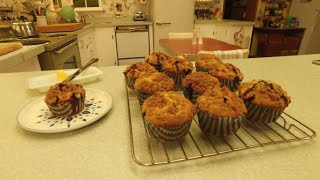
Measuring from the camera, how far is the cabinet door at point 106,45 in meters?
3.51

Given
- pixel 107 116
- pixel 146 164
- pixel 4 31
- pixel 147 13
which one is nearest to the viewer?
pixel 146 164

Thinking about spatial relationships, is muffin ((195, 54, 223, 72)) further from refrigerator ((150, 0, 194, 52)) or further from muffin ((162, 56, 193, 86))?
refrigerator ((150, 0, 194, 52))

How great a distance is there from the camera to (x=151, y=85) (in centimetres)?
60

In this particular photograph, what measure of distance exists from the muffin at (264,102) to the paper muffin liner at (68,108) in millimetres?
448

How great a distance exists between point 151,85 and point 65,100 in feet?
0.78

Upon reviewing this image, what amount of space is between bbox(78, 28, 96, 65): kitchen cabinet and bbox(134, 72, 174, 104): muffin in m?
2.28

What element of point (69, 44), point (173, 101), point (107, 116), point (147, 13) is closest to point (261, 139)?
point (173, 101)

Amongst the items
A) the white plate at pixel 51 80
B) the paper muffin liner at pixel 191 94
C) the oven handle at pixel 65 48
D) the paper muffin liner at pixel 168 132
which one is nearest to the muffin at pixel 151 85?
the paper muffin liner at pixel 191 94

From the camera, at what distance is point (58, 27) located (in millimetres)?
2416

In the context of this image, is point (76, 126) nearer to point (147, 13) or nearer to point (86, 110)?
point (86, 110)

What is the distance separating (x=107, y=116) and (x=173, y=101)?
21cm

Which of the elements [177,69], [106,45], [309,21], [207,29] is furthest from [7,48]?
[309,21]

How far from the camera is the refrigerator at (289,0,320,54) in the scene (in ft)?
13.2

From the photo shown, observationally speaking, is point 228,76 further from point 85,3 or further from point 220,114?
point 85,3
